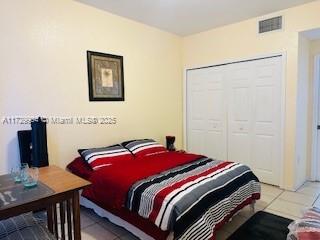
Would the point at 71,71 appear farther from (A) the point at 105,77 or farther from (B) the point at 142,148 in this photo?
(B) the point at 142,148

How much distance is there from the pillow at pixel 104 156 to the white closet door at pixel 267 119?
2.07 metres

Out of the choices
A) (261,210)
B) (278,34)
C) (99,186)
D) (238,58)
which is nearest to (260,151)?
(261,210)

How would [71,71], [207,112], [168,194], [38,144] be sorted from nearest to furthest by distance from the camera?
1. [168,194]
2. [38,144]
3. [71,71]
4. [207,112]

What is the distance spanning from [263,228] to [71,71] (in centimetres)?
291

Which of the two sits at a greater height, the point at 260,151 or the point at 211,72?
the point at 211,72

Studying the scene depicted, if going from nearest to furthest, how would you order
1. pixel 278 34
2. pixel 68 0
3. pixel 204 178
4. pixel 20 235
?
pixel 20 235, pixel 204 178, pixel 68 0, pixel 278 34

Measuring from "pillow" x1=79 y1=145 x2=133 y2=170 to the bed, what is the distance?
0.03 metres

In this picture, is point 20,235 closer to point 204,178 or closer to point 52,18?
point 204,178

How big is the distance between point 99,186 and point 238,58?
2913 millimetres

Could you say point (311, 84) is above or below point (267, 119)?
above

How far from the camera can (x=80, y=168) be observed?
279 centimetres

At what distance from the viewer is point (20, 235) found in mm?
1376

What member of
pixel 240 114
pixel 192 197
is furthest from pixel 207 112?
pixel 192 197

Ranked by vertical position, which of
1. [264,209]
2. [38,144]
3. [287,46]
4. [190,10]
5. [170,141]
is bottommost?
[264,209]
